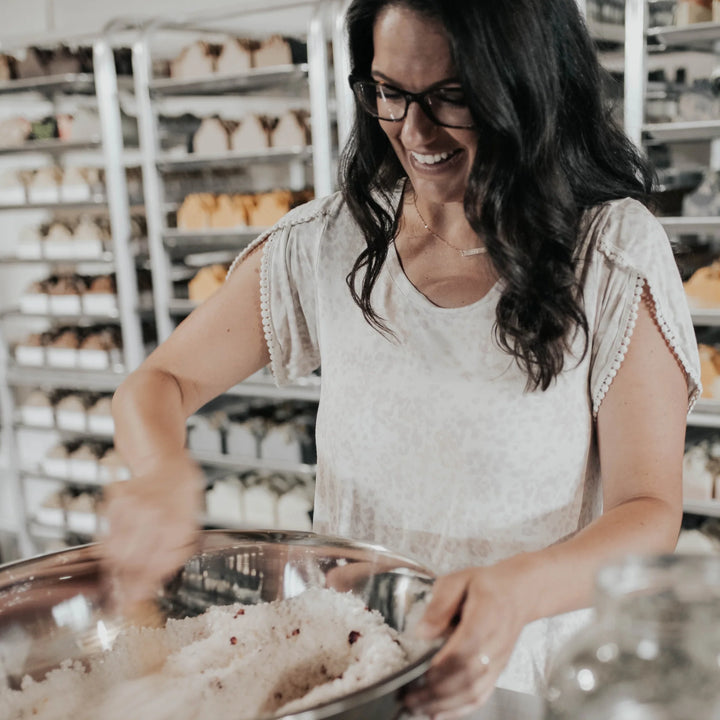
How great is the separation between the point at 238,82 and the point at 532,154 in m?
2.44

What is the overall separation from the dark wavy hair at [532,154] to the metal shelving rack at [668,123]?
1408 millimetres

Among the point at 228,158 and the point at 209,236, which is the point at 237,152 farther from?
the point at 209,236

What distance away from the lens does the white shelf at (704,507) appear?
99.3 inches

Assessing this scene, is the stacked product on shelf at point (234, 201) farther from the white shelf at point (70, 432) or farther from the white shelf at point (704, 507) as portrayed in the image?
the white shelf at point (704, 507)

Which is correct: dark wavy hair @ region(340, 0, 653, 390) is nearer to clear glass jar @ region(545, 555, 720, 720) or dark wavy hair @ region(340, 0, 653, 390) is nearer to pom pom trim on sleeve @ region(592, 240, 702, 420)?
pom pom trim on sleeve @ region(592, 240, 702, 420)

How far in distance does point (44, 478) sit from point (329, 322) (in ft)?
10.9

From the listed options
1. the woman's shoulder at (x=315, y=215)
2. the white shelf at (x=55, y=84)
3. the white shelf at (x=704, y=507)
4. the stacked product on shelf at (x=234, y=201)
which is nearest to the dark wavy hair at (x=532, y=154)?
Result: the woman's shoulder at (x=315, y=215)

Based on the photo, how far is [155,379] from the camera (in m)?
1.17

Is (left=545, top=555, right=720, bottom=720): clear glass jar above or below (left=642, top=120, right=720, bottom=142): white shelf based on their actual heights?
below

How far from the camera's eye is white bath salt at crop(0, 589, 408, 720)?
678 millimetres

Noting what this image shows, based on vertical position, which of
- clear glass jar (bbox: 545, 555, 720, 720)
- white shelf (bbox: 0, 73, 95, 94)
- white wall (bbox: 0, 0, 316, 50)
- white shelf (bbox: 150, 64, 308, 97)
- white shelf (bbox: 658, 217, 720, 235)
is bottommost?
clear glass jar (bbox: 545, 555, 720, 720)

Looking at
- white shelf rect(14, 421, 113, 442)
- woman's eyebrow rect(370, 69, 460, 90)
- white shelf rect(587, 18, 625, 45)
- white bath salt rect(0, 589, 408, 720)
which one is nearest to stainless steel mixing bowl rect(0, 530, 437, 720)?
white bath salt rect(0, 589, 408, 720)

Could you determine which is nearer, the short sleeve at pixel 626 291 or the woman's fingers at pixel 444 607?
the woman's fingers at pixel 444 607

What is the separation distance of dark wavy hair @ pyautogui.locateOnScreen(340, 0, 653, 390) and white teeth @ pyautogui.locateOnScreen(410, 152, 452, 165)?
0.04m
